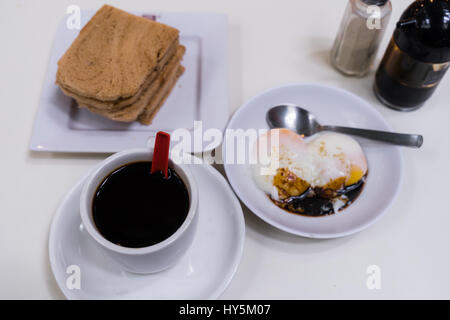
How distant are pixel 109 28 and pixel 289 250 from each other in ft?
2.21

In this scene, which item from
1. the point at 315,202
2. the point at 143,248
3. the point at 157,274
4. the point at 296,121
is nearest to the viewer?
the point at 143,248

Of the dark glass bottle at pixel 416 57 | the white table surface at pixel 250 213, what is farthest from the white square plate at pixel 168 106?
the dark glass bottle at pixel 416 57

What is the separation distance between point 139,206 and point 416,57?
0.66 m

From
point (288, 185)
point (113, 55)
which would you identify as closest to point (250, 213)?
point (288, 185)

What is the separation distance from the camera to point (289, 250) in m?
0.85

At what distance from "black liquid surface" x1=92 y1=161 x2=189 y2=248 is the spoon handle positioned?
0.46m

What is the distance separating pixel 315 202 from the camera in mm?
862

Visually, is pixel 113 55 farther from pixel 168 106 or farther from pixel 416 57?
pixel 416 57

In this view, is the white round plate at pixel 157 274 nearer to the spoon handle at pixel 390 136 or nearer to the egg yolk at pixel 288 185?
the egg yolk at pixel 288 185

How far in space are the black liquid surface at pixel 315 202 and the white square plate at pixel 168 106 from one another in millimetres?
213

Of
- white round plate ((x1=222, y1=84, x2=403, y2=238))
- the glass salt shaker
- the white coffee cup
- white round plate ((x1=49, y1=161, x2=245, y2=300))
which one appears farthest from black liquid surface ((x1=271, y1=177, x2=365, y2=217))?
the glass salt shaker

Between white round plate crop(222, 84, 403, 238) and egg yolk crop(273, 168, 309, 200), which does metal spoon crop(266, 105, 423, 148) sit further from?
egg yolk crop(273, 168, 309, 200)

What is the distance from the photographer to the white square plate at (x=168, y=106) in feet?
3.01
